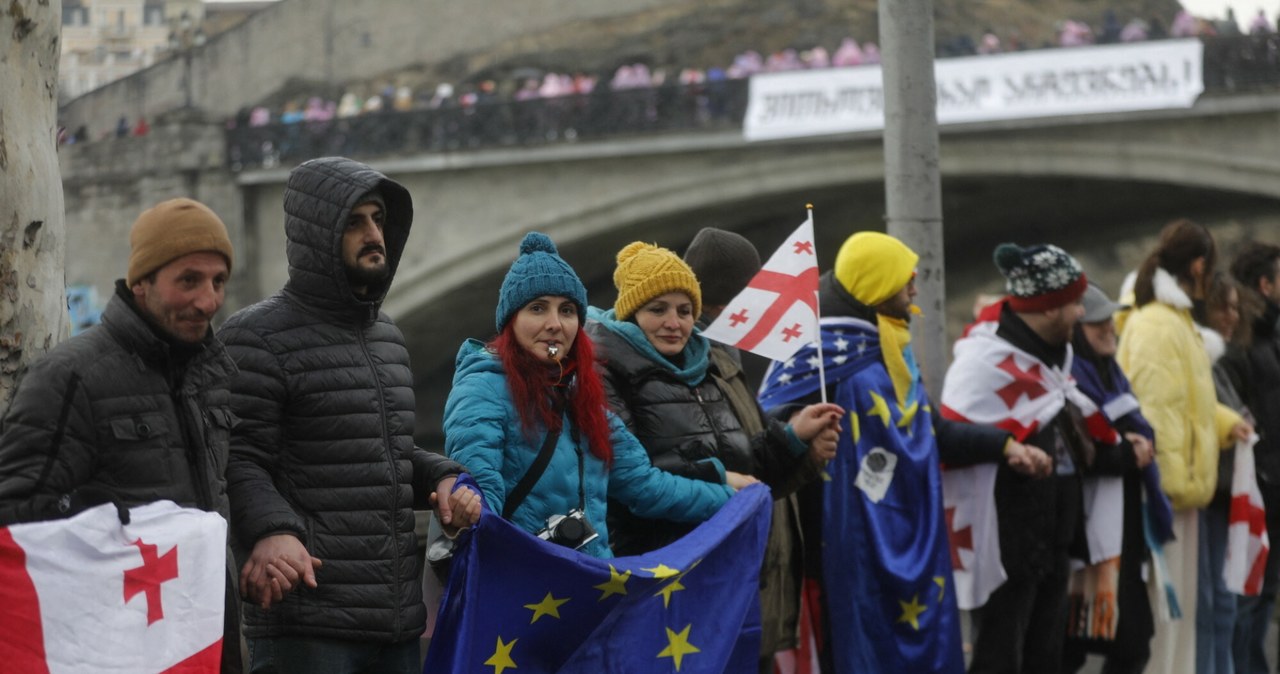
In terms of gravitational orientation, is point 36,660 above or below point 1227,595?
above

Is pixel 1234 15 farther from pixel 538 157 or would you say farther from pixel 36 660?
pixel 36 660

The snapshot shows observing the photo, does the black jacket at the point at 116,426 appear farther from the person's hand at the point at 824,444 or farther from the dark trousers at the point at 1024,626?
the dark trousers at the point at 1024,626

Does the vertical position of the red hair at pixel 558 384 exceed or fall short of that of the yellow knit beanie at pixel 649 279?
it falls short

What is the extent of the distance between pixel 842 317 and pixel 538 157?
66.8ft

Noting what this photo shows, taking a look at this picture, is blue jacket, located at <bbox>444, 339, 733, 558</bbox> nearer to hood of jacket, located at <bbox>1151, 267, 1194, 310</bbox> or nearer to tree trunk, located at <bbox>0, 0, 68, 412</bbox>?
tree trunk, located at <bbox>0, 0, 68, 412</bbox>

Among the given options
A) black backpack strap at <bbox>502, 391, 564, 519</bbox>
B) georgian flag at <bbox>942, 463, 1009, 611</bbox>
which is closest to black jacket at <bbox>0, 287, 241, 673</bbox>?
black backpack strap at <bbox>502, 391, 564, 519</bbox>

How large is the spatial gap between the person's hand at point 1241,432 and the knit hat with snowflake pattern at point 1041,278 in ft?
4.44

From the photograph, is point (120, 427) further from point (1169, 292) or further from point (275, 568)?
point (1169, 292)

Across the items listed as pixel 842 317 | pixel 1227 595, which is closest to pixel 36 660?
pixel 842 317

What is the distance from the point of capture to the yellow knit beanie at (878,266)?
268 inches

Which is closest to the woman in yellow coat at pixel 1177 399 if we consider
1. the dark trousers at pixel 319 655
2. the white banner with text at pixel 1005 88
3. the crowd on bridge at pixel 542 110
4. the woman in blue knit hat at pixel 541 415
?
→ the woman in blue knit hat at pixel 541 415

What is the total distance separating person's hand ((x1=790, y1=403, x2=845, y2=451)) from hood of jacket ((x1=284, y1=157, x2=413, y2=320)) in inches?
73.8

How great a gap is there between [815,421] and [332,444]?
6.76ft

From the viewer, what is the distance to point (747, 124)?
25.6 meters
